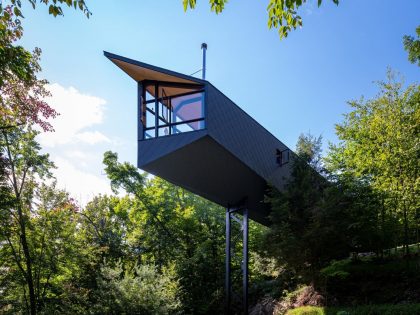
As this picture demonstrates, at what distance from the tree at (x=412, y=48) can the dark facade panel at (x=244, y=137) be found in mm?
4997

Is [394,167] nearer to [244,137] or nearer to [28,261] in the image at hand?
[244,137]

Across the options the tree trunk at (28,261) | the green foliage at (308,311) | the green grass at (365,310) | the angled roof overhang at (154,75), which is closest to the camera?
the green grass at (365,310)

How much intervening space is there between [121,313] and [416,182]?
951 cm

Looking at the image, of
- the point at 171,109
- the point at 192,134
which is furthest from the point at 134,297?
the point at 171,109

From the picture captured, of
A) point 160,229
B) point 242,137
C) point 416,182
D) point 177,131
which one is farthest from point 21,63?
point 160,229

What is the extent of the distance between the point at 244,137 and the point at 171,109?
2459mm

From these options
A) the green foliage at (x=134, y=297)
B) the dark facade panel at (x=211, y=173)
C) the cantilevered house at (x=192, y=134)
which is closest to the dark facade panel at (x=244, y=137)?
the cantilevered house at (x=192, y=134)

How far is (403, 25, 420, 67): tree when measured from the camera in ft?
41.7

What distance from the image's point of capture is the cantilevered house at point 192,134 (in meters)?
11.4

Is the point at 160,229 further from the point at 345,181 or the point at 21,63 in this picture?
the point at 21,63

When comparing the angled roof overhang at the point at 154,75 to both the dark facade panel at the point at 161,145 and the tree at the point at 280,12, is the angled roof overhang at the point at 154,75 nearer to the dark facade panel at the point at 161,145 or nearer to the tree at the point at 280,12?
the dark facade panel at the point at 161,145

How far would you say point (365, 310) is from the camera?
33.3ft

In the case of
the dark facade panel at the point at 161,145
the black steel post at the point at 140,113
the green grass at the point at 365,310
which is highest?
the black steel post at the point at 140,113

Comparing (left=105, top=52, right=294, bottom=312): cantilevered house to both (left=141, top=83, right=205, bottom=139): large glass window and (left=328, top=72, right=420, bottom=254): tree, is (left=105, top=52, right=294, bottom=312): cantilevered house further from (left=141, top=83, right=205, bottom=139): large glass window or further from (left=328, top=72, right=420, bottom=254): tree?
(left=328, top=72, right=420, bottom=254): tree
